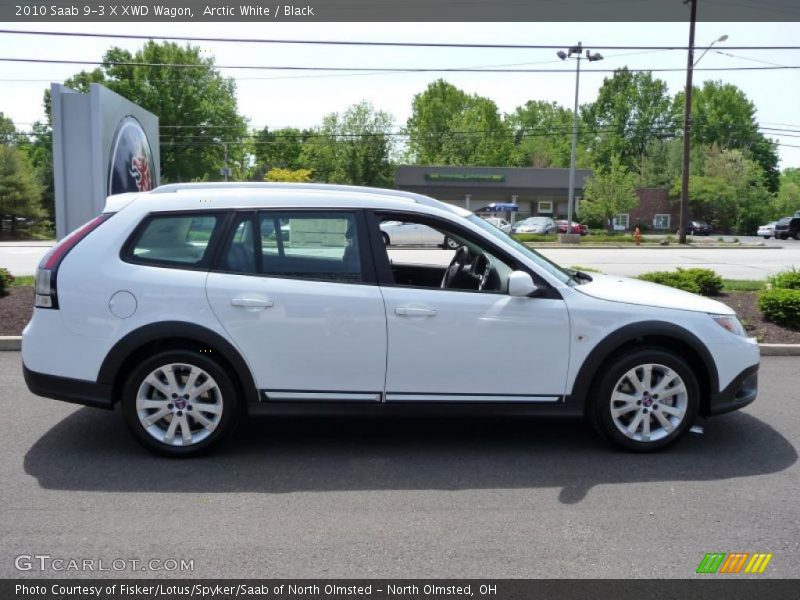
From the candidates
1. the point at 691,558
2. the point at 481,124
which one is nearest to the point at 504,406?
the point at 691,558

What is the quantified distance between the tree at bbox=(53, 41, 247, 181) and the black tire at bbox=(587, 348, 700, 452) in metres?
55.0

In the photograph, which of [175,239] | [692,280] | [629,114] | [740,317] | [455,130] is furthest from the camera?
[629,114]

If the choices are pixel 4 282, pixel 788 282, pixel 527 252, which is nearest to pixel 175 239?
pixel 527 252

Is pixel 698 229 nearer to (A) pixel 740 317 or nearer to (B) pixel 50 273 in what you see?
(A) pixel 740 317

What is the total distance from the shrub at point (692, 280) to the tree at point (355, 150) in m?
41.5

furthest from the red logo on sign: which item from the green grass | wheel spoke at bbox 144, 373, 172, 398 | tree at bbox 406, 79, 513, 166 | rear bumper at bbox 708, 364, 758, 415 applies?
tree at bbox 406, 79, 513, 166

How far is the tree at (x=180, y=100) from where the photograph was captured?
55.8 metres

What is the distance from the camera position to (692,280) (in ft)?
34.8

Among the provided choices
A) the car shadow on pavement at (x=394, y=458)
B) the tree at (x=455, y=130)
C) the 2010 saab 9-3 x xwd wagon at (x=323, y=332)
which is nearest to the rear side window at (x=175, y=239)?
the 2010 saab 9-3 x xwd wagon at (x=323, y=332)

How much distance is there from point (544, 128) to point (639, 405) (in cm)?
9573

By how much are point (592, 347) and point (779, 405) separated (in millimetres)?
2574

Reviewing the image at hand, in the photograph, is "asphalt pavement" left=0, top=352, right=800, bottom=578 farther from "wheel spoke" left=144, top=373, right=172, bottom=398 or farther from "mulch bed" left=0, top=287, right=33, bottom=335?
"mulch bed" left=0, top=287, right=33, bottom=335

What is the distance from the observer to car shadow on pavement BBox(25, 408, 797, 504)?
436 centimetres
